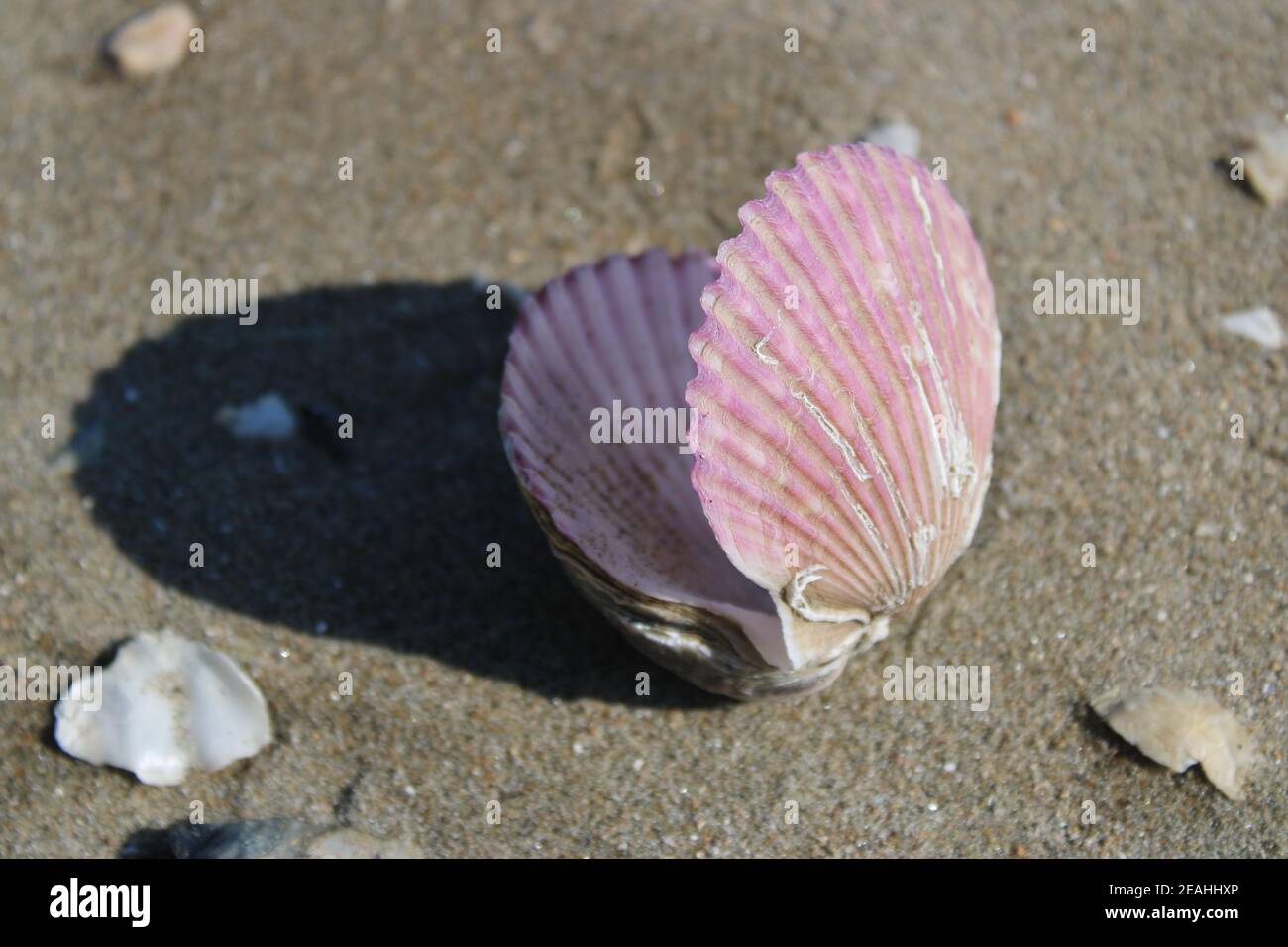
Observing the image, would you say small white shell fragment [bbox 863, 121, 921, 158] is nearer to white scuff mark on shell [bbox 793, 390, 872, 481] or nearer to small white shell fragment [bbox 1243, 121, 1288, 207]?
small white shell fragment [bbox 1243, 121, 1288, 207]

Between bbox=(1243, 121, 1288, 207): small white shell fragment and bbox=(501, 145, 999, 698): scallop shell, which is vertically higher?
bbox=(1243, 121, 1288, 207): small white shell fragment

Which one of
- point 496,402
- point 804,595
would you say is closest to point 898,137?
point 496,402

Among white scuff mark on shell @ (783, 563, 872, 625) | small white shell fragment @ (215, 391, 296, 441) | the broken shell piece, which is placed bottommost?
the broken shell piece

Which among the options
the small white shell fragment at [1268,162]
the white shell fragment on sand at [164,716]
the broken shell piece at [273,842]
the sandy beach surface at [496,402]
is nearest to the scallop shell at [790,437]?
the sandy beach surface at [496,402]

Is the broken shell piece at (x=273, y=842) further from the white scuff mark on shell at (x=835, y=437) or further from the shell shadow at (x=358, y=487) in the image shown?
the white scuff mark on shell at (x=835, y=437)

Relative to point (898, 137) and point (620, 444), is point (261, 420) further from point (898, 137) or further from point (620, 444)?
point (898, 137)

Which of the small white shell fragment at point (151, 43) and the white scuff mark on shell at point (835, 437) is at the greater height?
the small white shell fragment at point (151, 43)

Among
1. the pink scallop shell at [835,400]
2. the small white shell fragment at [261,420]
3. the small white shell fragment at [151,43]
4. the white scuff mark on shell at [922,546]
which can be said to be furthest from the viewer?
the small white shell fragment at [151,43]

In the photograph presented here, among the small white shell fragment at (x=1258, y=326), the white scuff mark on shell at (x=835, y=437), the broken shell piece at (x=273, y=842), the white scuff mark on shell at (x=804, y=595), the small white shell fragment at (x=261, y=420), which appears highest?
the small white shell fragment at (x=1258, y=326)

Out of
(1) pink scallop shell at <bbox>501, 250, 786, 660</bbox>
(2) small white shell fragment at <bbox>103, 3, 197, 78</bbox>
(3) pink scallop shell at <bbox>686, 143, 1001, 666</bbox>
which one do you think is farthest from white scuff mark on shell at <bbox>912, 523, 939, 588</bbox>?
(2) small white shell fragment at <bbox>103, 3, 197, 78</bbox>
